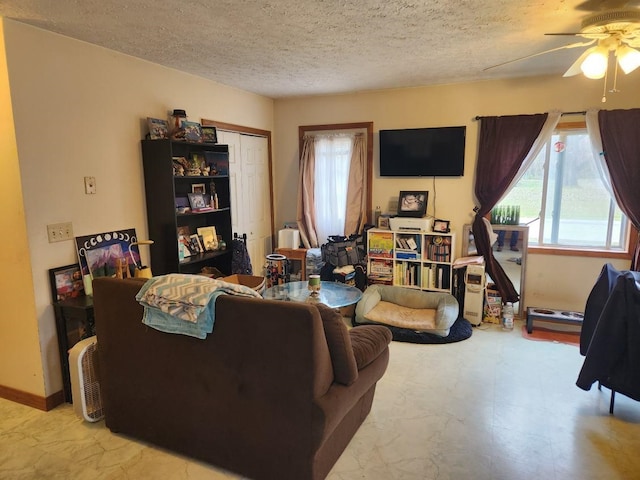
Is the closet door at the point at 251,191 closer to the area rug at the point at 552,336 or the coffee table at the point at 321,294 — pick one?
the coffee table at the point at 321,294

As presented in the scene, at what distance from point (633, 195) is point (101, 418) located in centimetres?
470

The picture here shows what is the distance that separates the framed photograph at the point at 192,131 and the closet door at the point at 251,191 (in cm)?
64

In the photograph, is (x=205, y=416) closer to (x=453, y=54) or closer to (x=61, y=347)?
(x=61, y=347)

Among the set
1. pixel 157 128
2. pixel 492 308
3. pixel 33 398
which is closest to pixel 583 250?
pixel 492 308

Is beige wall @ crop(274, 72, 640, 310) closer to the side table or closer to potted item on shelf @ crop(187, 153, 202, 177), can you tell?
potted item on shelf @ crop(187, 153, 202, 177)

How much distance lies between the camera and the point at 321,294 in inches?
141

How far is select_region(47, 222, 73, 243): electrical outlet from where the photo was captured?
108 inches

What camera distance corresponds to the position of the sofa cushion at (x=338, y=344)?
77.7 inches

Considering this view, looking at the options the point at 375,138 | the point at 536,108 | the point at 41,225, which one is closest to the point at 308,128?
the point at 375,138

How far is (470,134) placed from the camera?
4.44 m

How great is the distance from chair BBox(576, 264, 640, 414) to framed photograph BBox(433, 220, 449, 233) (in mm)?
1909

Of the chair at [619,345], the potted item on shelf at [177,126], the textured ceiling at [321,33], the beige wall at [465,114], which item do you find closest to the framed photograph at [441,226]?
the beige wall at [465,114]

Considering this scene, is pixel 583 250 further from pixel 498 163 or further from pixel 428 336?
pixel 428 336

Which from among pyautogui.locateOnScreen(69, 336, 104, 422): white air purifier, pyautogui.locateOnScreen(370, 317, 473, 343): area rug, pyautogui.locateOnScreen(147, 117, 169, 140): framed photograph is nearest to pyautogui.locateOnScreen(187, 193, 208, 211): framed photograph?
pyautogui.locateOnScreen(147, 117, 169, 140): framed photograph
